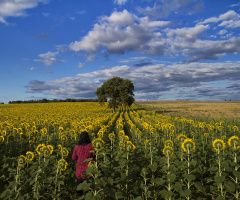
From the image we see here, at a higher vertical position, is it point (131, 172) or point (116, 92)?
point (116, 92)

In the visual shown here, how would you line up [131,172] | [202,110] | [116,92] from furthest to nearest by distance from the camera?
[202,110] < [116,92] < [131,172]

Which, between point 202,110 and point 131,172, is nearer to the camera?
point 131,172

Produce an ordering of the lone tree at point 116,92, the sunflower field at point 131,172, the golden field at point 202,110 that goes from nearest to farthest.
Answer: the sunflower field at point 131,172, the golden field at point 202,110, the lone tree at point 116,92

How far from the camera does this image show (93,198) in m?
3.54

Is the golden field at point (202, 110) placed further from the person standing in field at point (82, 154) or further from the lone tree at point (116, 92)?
the person standing in field at point (82, 154)

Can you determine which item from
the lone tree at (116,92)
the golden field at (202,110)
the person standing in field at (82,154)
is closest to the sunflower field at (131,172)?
the person standing in field at (82,154)

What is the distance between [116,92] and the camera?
4369 cm

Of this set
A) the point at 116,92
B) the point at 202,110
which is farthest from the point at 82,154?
the point at 202,110

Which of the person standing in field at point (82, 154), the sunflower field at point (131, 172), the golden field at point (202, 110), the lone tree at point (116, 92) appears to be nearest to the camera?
the sunflower field at point (131, 172)

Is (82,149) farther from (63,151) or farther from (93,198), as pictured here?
(93,198)

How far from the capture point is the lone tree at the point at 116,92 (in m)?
42.8

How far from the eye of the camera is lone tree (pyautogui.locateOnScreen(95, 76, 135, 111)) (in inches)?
1687

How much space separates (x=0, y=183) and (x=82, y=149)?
4.21m

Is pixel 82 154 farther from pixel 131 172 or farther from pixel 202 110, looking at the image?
pixel 202 110
